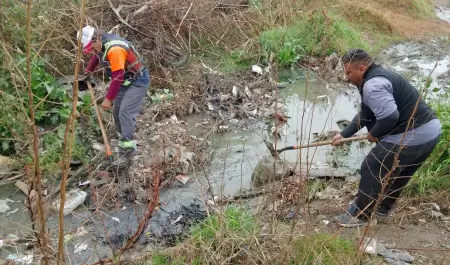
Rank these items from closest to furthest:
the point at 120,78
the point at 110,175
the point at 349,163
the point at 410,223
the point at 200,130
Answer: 1. the point at 410,223
2. the point at 120,78
3. the point at 110,175
4. the point at 349,163
5. the point at 200,130

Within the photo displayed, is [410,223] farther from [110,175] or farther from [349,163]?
[110,175]

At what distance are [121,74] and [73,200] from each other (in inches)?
58.7

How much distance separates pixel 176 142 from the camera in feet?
19.1

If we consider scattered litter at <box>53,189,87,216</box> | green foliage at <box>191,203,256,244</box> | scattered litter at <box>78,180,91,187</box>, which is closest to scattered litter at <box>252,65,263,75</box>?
scattered litter at <box>78,180,91,187</box>

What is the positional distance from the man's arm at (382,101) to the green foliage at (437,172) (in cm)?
125

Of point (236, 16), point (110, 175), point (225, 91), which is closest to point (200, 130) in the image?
point (225, 91)

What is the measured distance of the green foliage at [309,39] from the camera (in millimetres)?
9250

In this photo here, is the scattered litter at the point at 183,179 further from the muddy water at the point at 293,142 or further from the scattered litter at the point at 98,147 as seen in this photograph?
the scattered litter at the point at 98,147

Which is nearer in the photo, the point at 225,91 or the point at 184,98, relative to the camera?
the point at 184,98

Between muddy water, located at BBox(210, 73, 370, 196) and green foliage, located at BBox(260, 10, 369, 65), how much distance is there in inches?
39.4

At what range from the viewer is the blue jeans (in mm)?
4984

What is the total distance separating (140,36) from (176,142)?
10.6 ft

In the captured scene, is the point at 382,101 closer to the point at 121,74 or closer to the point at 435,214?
the point at 435,214

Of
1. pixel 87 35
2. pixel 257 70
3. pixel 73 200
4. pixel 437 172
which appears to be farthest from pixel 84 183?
pixel 257 70
